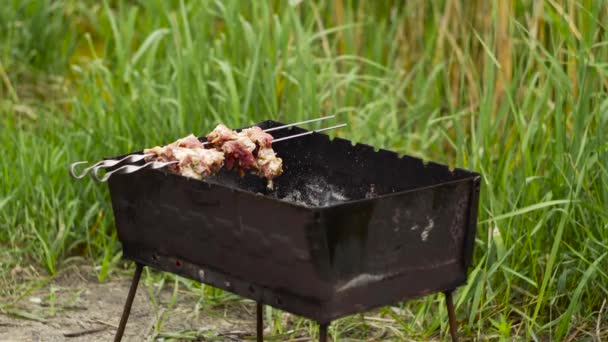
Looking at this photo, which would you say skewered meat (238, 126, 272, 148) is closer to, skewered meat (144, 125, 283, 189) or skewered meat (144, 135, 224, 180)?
skewered meat (144, 125, 283, 189)

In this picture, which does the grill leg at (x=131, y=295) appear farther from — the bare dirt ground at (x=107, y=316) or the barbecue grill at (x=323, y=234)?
the bare dirt ground at (x=107, y=316)

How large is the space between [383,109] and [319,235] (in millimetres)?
2622

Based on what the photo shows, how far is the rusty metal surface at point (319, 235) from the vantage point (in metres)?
2.93

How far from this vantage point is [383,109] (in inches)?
214

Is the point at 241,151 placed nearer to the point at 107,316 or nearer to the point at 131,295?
the point at 131,295

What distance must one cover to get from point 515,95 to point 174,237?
1878 millimetres

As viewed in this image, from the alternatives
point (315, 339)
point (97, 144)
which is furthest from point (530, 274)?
point (97, 144)

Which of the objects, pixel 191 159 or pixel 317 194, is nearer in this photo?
pixel 191 159

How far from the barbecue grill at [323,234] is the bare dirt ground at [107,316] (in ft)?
2.20

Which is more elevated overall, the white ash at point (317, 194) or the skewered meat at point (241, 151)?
the skewered meat at point (241, 151)

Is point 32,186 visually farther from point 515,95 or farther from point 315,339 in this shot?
point 515,95

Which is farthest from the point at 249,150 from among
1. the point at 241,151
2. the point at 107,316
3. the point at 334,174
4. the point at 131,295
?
the point at 107,316

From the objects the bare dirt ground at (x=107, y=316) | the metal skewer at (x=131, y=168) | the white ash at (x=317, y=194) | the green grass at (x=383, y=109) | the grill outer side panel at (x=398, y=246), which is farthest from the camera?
the bare dirt ground at (x=107, y=316)

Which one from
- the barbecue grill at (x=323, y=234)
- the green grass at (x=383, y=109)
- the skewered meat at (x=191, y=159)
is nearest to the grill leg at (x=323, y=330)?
the barbecue grill at (x=323, y=234)
